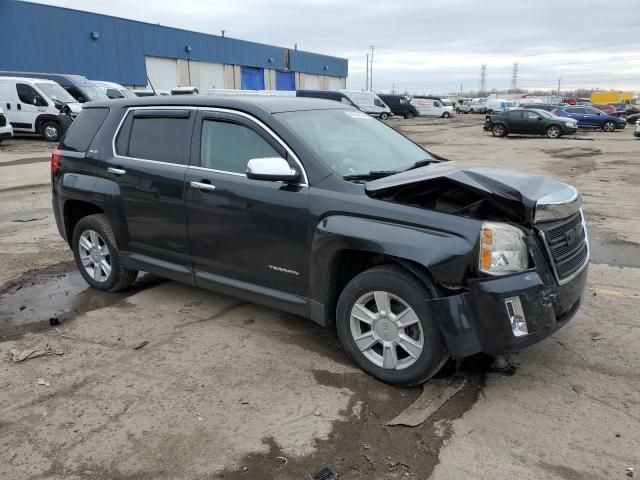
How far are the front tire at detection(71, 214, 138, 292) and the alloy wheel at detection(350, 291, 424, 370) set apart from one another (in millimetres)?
2618

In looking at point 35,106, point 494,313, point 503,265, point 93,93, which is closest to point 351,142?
point 503,265

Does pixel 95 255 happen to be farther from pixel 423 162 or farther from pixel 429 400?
pixel 429 400

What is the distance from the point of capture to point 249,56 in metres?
52.6

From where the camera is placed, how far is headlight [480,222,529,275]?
3105 millimetres

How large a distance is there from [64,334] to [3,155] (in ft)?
51.2

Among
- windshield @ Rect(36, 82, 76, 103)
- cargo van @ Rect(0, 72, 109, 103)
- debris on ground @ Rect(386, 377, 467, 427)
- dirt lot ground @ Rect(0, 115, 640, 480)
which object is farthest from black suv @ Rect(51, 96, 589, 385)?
cargo van @ Rect(0, 72, 109, 103)

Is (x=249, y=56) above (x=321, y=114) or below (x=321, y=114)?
above

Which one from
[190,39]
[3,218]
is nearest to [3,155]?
[3,218]

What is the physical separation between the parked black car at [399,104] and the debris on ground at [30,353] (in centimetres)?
4798

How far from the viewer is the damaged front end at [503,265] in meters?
3.12

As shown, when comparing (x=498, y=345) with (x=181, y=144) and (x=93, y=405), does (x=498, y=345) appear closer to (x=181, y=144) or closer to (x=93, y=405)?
(x=93, y=405)

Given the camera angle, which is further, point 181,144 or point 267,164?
point 181,144

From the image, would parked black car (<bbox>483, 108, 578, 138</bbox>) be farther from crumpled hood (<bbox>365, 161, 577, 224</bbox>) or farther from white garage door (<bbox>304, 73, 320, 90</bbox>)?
white garage door (<bbox>304, 73, 320, 90</bbox>)

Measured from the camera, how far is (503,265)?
314 cm
